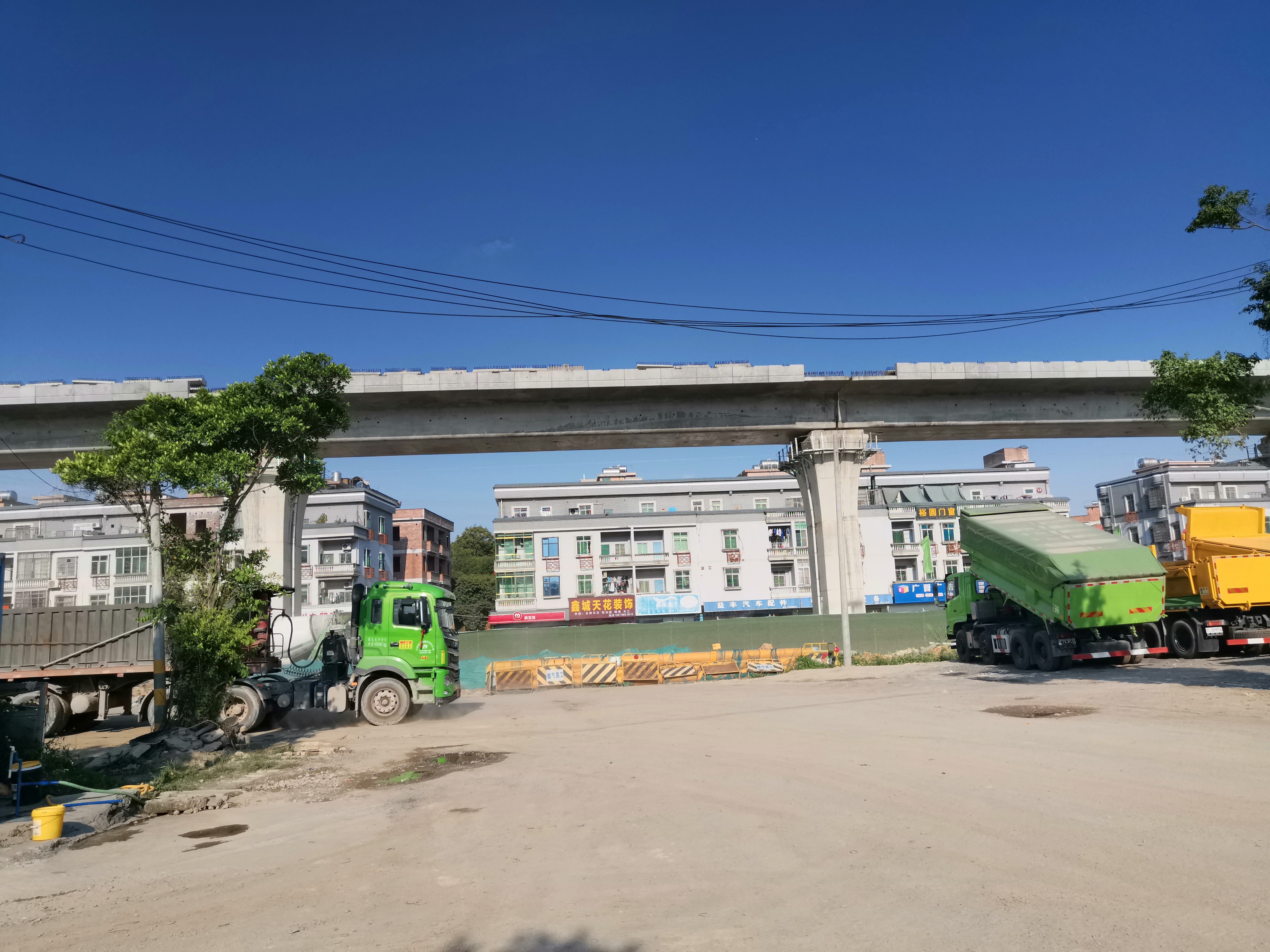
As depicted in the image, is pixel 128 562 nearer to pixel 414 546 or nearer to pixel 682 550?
pixel 414 546

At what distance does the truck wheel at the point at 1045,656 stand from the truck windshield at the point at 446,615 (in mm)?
14005

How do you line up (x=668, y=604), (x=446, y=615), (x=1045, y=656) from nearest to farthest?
(x=446, y=615), (x=1045, y=656), (x=668, y=604)

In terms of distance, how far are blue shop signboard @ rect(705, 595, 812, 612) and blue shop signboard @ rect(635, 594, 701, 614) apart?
3.32ft

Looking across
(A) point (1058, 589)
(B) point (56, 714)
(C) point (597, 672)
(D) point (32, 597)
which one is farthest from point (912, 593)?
(D) point (32, 597)

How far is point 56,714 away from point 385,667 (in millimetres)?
5665

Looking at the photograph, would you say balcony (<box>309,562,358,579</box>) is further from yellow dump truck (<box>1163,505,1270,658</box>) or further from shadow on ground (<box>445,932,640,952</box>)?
shadow on ground (<box>445,932,640,952</box>)

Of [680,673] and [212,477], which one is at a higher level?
[212,477]

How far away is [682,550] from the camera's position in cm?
6041

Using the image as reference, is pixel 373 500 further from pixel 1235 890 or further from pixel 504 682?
pixel 1235 890

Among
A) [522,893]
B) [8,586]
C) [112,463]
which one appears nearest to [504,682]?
[112,463]

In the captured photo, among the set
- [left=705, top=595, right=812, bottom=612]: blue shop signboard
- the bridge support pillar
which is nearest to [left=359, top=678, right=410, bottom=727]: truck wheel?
the bridge support pillar

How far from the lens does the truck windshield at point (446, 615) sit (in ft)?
56.3

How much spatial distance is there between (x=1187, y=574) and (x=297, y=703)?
2061cm

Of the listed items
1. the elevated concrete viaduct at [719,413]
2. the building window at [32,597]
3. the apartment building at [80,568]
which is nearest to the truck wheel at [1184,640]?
the elevated concrete viaduct at [719,413]
